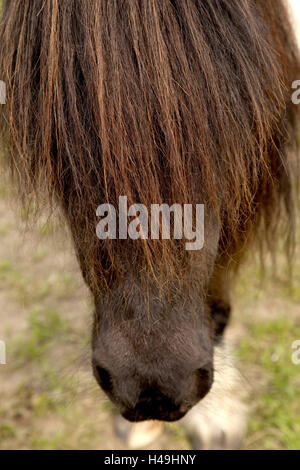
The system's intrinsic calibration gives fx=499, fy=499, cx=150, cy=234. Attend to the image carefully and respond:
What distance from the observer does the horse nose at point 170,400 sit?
2.92 feet

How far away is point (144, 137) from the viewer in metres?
0.83

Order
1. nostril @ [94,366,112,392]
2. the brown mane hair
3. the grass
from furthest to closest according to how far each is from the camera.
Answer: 1. the grass
2. nostril @ [94,366,112,392]
3. the brown mane hair

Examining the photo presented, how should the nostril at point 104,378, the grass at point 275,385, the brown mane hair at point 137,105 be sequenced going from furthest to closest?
the grass at point 275,385 → the nostril at point 104,378 → the brown mane hair at point 137,105

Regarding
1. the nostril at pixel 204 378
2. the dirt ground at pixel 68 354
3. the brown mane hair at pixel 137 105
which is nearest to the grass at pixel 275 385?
the dirt ground at pixel 68 354

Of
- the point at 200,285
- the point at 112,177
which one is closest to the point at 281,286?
the point at 200,285

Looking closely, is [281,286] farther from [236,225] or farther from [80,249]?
[80,249]

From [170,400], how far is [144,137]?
466mm

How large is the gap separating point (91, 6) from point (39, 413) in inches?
55.9

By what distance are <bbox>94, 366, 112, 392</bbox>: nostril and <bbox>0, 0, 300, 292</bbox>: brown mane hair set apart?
6.3 inches

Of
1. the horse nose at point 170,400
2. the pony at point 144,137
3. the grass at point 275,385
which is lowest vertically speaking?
the grass at point 275,385

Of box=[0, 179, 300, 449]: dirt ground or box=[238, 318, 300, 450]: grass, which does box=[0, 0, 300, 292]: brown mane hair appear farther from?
box=[238, 318, 300, 450]: grass

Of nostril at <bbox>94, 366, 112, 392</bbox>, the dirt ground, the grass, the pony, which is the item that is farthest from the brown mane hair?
the grass

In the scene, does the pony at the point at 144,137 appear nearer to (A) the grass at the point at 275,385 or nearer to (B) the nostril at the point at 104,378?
(B) the nostril at the point at 104,378

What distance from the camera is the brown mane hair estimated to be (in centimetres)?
83
